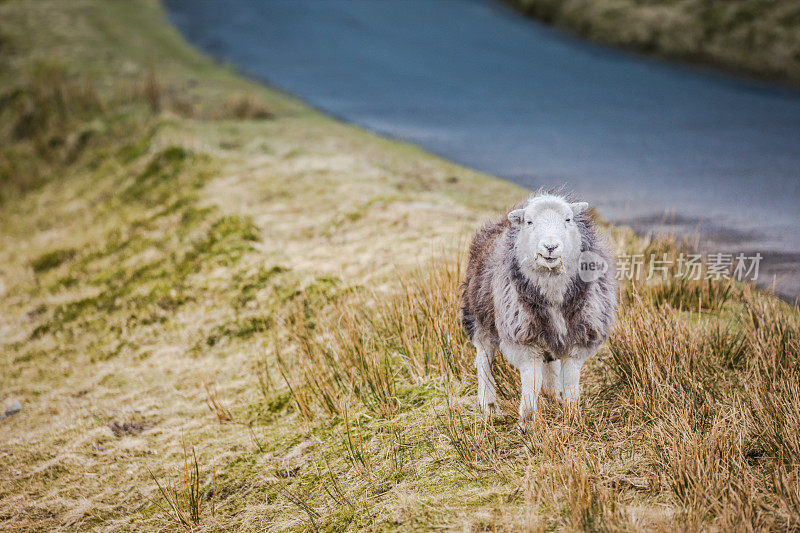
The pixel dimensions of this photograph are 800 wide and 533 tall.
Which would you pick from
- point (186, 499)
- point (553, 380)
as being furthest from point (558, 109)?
point (186, 499)

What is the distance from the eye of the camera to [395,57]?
12711 millimetres

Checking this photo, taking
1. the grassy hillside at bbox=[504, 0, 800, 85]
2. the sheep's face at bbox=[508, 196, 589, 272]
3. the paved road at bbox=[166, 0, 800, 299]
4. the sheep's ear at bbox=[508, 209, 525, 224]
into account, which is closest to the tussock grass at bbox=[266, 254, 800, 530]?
the sheep's face at bbox=[508, 196, 589, 272]

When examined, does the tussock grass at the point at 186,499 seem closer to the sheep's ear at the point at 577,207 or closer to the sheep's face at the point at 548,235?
the sheep's face at the point at 548,235

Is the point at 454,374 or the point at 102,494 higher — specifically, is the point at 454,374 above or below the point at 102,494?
above

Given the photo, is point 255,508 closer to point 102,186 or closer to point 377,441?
point 377,441

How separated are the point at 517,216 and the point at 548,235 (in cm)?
23

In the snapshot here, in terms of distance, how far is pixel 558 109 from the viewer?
30.3 ft

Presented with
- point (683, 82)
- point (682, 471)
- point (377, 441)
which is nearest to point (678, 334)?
point (682, 471)

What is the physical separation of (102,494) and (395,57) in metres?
10.6

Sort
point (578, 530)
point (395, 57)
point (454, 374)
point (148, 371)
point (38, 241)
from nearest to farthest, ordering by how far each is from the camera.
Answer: point (578, 530), point (454, 374), point (148, 371), point (38, 241), point (395, 57)

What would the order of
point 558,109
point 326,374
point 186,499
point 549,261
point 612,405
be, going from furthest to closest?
1. point 558,109
2. point 326,374
3. point 186,499
4. point 612,405
5. point 549,261

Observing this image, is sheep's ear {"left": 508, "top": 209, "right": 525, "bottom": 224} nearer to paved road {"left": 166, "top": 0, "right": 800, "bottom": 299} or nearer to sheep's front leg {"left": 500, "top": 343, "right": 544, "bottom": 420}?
sheep's front leg {"left": 500, "top": 343, "right": 544, "bottom": 420}

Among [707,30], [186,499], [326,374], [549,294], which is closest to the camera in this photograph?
[549,294]

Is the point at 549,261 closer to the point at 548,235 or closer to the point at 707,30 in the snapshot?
the point at 548,235
